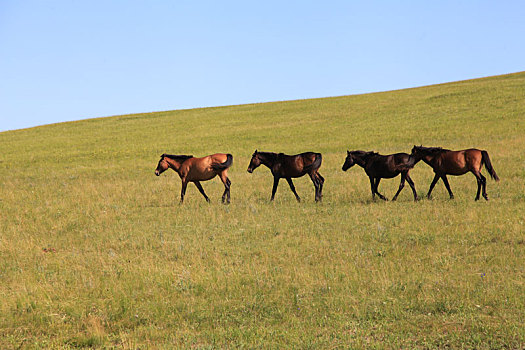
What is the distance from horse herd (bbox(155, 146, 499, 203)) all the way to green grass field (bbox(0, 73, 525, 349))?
2.55 ft

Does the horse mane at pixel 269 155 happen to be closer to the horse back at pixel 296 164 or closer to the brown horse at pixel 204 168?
the horse back at pixel 296 164

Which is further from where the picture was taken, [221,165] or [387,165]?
[221,165]

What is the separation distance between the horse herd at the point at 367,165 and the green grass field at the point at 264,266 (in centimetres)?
78

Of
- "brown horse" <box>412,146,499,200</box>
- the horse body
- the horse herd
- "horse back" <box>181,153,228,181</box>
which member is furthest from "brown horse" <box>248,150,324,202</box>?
"brown horse" <box>412,146,499,200</box>

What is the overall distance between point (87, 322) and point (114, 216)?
8.63 meters

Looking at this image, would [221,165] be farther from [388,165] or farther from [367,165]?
[388,165]

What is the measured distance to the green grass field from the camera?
248 inches

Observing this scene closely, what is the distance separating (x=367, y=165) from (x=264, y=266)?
8.50 metres

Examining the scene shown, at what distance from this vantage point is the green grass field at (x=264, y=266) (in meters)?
6.30

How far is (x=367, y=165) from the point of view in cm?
1631

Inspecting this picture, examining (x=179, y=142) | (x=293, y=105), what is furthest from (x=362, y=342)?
(x=293, y=105)

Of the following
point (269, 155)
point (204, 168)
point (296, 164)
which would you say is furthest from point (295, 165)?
point (204, 168)

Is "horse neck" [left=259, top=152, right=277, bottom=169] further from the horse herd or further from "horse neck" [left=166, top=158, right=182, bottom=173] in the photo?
"horse neck" [left=166, top=158, right=182, bottom=173]

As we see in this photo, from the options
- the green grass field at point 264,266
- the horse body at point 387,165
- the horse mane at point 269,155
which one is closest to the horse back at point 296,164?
the horse mane at point 269,155
